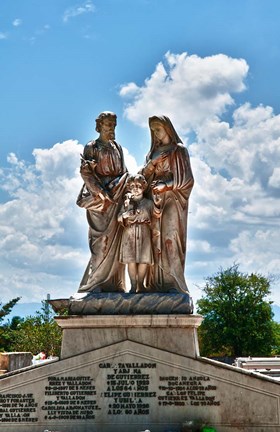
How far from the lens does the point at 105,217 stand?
1238 centimetres

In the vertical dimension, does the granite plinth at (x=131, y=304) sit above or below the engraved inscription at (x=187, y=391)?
above

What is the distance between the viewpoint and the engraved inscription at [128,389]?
35.8ft

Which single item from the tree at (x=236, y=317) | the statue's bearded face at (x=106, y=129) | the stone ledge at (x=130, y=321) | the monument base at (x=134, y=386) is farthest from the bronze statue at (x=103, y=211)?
the tree at (x=236, y=317)

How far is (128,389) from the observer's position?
11.0m

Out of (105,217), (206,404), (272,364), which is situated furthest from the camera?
(272,364)

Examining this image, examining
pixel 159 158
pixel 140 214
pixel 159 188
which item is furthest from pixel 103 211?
pixel 159 158

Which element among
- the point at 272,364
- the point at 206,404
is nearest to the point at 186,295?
the point at 206,404

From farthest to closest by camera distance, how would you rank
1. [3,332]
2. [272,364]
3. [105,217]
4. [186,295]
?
[3,332] → [272,364] → [105,217] → [186,295]

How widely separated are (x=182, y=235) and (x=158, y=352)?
2.20 m

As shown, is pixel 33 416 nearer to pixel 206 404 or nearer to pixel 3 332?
pixel 206 404

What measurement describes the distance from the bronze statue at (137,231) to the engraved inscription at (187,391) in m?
1.81

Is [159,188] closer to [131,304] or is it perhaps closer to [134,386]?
[131,304]

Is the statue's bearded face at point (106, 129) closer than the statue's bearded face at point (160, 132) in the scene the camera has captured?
No

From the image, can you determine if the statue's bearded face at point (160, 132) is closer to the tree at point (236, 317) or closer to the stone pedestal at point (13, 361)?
the stone pedestal at point (13, 361)
